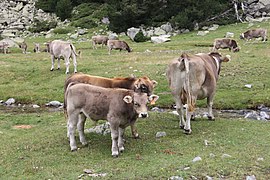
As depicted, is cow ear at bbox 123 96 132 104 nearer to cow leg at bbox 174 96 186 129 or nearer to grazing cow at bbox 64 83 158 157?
grazing cow at bbox 64 83 158 157

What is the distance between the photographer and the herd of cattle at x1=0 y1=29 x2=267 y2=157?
12219 mm

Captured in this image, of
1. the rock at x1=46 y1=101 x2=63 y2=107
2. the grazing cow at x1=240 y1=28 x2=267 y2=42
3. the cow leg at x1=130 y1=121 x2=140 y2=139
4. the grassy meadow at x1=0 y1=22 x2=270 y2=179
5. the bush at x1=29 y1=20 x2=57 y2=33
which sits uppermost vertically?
the bush at x1=29 y1=20 x2=57 y2=33

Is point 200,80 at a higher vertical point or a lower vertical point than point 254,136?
higher

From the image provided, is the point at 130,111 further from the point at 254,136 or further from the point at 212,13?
the point at 212,13

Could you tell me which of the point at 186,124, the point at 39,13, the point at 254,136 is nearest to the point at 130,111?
the point at 186,124

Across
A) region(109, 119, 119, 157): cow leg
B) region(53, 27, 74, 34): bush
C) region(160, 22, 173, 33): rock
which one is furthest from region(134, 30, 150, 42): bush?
region(109, 119, 119, 157): cow leg

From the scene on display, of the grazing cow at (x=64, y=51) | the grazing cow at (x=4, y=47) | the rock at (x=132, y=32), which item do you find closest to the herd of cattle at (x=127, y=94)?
the grazing cow at (x=64, y=51)

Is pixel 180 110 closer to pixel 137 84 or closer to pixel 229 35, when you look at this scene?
pixel 137 84

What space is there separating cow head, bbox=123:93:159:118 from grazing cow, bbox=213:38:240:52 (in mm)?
22220

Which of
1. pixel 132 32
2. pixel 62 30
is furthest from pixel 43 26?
pixel 132 32

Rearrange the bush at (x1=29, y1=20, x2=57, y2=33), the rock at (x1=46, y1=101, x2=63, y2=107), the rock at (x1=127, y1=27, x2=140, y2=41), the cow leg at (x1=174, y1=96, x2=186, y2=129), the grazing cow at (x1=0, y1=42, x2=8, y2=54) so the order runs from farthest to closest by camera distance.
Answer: the bush at (x1=29, y1=20, x2=57, y2=33) < the rock at (x1=127, y1=27, x2=140, y2=41) < the grazing cow at (x1=0, y1=42, x2=8, y2=54) < the rock at (x1=46, y1=101, x2=63, y2=107) < the cow leg at (x1=174, y1=96, x2=186, y2=129)

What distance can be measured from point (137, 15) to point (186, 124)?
128ft

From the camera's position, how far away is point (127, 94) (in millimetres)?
12453

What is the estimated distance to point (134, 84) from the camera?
1329 cm
